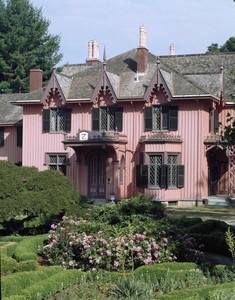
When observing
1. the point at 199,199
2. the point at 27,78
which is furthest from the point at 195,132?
the point at 27,78

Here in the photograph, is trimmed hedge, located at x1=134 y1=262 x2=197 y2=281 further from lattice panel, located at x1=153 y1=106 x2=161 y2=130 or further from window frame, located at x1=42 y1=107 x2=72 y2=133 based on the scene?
window frame, located at x1=42 y1=107 x2=72 y2=133

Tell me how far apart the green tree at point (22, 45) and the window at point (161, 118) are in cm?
2676

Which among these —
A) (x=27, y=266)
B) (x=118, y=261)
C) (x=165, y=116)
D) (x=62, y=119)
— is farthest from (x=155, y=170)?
(x=27, y=266)

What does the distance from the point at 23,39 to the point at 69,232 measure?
4629cm

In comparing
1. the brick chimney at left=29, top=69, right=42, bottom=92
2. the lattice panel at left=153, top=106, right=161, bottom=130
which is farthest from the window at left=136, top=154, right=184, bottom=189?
the brick chimney at left=29, top=69, right=42, bottom=92

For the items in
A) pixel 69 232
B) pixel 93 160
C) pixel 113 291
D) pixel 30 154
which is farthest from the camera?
pixel 30 154

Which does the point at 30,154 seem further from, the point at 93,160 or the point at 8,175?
the point at 8,175

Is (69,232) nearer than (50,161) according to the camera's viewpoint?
Yes

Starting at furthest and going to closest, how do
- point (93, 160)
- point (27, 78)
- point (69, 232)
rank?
1. point (27, 78)
2. point (93, 160)
3. point (69, 232)

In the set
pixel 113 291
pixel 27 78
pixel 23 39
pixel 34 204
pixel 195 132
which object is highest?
pixel 23 39

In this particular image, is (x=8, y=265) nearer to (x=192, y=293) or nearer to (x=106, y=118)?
(x=192, y=293)

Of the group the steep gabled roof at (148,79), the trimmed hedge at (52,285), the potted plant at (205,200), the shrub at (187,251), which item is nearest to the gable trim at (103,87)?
the steep gabled roof at (148,79)

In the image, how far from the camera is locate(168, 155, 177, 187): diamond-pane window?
105 feet

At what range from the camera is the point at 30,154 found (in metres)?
36.8
